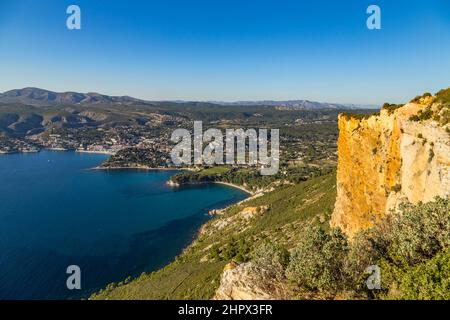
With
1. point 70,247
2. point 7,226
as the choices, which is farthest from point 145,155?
point 70,247

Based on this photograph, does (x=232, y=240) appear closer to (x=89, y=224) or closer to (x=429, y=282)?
(x=429, y=282)

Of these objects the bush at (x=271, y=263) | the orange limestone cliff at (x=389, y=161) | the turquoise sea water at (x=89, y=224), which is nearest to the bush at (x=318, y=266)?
the bush at (x=271, y=263)

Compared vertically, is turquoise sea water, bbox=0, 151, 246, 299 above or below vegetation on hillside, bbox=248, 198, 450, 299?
below

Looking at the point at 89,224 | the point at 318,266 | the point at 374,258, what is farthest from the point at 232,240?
the point at 89,224

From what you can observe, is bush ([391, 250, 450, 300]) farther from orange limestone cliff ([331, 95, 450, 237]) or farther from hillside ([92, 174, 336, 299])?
hillside ([92, 174, 336, 299])

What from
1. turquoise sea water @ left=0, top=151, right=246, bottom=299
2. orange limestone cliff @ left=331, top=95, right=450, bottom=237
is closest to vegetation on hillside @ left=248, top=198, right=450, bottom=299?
orange limestone cliff @ left=331, top=95, right=450, bottom=237

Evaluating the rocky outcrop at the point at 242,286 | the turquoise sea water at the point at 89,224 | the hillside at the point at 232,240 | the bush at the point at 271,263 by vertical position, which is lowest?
the turquoise sea water at the point at 89,224

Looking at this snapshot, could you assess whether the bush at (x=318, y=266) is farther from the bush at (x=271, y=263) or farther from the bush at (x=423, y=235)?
the bush at (x=423, y=235)
